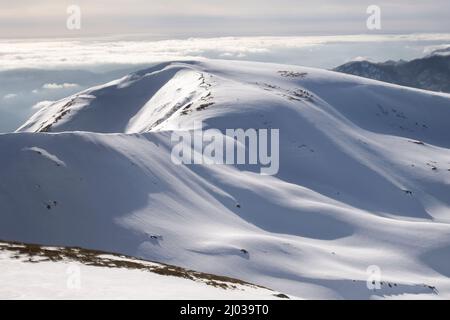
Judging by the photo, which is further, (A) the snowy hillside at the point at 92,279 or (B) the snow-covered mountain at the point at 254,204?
(B) the snow-covered mountain at the point at 254,204

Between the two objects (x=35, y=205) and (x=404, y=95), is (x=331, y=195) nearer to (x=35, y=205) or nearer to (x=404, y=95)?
(x=35, y=205)

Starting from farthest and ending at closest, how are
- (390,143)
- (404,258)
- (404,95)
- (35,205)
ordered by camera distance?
(404,95)
(390,143)
(404,258)
(35,205)

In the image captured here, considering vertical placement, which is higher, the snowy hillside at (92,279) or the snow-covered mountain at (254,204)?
the snowy hillside at (92,279)

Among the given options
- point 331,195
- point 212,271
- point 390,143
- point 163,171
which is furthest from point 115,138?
point 390,143
